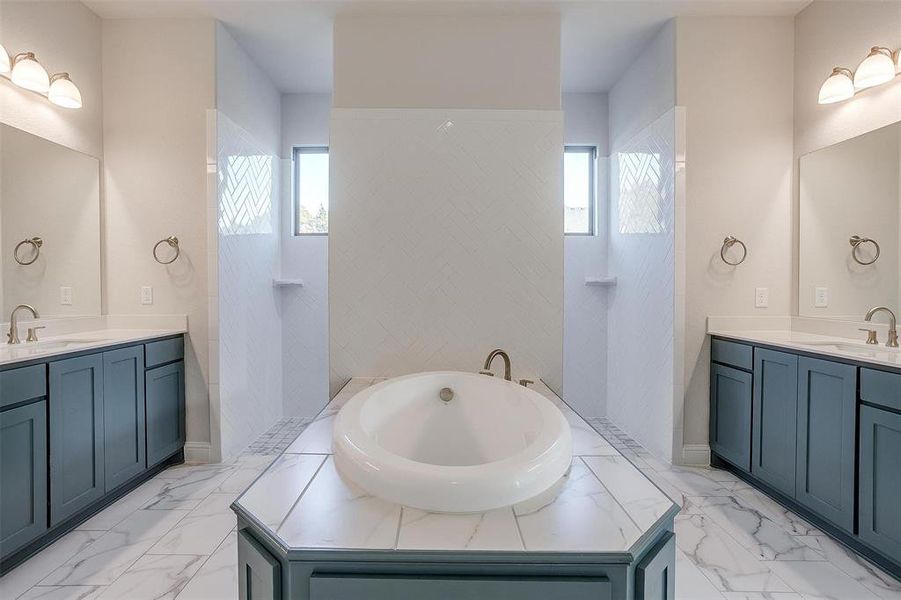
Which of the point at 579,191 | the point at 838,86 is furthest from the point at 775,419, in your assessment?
the point at 579,191

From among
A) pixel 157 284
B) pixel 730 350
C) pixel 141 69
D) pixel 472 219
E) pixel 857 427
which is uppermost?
pixel 141 69

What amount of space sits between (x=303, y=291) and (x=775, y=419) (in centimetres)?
339

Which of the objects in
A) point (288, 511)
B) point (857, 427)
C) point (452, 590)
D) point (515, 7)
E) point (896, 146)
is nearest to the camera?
point (452, 590)

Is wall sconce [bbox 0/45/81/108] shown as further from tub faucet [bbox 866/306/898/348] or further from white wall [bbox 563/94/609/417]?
tub faucet [bbox 866/306/898/348]

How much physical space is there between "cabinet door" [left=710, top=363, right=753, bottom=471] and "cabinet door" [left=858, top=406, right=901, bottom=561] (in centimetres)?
69

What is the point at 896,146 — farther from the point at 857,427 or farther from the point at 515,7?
the point at 515,7

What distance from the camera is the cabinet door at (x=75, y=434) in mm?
2041

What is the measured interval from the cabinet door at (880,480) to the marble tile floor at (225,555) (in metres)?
0.15

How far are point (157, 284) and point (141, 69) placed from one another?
1350mm

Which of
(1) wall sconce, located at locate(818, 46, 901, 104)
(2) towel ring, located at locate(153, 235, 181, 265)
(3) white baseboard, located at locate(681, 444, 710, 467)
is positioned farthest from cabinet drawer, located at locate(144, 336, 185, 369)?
(1) wall sconce, located at locate(818, 46, 901, 104)

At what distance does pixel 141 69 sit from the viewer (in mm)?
2998

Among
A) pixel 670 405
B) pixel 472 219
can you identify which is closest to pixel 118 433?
pixel 472 219

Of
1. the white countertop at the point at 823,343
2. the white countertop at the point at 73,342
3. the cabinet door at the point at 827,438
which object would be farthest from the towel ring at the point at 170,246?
the cabinet door at the point at 827,438

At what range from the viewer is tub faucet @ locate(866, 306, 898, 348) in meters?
2.26
